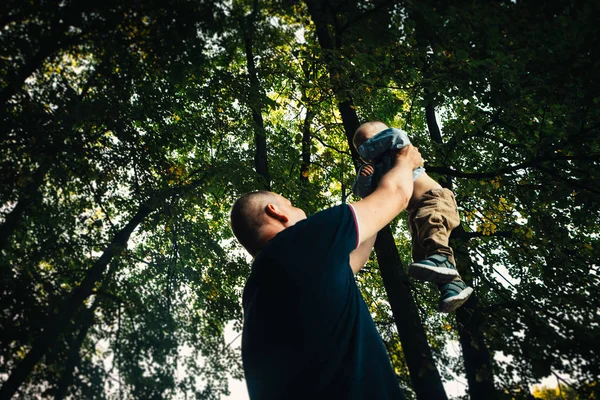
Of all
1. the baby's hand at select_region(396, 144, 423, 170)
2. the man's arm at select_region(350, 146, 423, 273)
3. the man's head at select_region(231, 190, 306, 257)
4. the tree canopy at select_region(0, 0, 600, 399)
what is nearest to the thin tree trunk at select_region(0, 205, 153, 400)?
the tree canopy at select_region(0, 0, 600, 399)

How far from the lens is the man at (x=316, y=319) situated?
1601 mm

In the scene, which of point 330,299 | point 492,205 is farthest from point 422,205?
point 492,205

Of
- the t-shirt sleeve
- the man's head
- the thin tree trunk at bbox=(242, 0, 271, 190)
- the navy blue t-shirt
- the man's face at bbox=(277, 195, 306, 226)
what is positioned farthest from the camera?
the thin tree trunk at bbox=(242, 0, 271, 190)

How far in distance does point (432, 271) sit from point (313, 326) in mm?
1422

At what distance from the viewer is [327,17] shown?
648 centimetres

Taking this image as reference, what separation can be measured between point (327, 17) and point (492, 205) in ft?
17.3

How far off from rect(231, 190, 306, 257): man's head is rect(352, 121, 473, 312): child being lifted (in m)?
0.82

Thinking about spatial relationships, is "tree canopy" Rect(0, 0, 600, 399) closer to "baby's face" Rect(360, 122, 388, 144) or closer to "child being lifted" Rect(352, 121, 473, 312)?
"child being lifted" Rect(352, 121, 473, 312)

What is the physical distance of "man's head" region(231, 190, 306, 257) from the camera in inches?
86.7

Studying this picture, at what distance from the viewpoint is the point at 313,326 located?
1.65 m

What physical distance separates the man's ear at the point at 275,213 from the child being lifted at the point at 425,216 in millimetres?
813

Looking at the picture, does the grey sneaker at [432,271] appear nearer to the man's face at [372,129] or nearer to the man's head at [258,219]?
the man's head at [258,219]

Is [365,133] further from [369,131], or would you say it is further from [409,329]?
[409,329]

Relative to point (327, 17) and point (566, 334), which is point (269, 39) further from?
point (566, 334)
